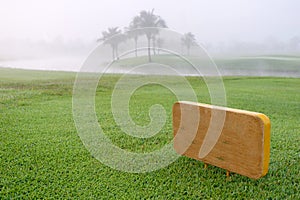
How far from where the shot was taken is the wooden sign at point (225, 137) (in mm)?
2193

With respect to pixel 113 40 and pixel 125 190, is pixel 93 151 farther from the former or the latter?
pixel 113 40

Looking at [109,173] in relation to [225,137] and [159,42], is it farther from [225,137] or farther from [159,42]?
[159,42]

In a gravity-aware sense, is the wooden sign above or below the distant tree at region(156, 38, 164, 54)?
below

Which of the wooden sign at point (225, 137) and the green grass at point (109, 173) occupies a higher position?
the wooden sign at point (225, 137)

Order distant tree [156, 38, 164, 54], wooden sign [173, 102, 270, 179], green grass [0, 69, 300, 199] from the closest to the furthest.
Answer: wooden sign [173, 102, 270, 179], green grass [0, 69, 300, 199], distant tree [156, 38, 164, 54]

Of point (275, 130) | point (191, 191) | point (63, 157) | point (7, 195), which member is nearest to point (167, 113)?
point (275, 130)

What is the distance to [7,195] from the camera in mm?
2396

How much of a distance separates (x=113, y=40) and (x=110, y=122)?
7.98ft

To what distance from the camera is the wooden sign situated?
2.19 metres

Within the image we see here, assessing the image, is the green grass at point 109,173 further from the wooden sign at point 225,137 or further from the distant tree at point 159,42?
the distant tree at point 159,42

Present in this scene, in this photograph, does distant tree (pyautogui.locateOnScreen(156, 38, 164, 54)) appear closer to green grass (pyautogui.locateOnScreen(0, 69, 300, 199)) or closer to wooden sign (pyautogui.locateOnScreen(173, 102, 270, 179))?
wooden sign (pyautogui.locateOnScreen(173, 102, 270, 179))

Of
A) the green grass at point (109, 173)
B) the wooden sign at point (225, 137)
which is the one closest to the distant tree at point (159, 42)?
the wooden sign at point (225, 137)

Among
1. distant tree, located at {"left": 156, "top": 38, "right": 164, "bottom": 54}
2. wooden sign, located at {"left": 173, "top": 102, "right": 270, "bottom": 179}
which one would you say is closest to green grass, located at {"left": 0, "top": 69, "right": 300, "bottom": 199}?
wooden sign, located at {"left": 173, "top": 102, "right": 270, "bottom": 179}

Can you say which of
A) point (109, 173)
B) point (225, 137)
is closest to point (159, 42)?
point (225, 137)
